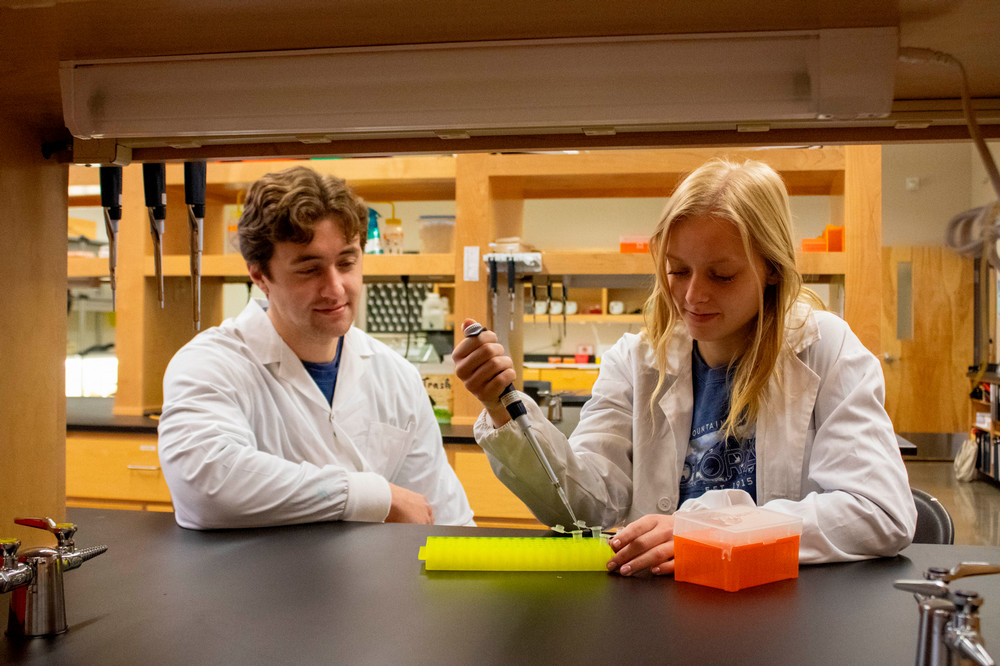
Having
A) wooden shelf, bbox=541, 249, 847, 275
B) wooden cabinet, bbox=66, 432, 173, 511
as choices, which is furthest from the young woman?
wooden cabinet, bbox=66, 432, 173, 511

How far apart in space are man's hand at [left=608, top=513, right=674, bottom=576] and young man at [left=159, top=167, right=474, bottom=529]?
51 cm

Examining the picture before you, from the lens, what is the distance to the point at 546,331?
9719 millimetres

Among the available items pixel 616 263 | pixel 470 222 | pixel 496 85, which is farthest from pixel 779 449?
pixel 470 222

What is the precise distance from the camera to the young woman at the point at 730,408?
116cm

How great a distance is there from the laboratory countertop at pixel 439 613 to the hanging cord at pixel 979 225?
1.07 ft

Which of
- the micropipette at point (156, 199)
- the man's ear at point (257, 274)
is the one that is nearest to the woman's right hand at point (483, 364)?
the micropipette at point (156, 199)

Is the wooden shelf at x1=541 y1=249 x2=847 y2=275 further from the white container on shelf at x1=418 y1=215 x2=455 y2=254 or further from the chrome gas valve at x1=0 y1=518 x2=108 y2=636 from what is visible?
the chrome gas valve at x1=0 y1=518 x2=108 y2=636

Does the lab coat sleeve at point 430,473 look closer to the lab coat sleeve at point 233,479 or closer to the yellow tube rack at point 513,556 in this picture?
the lab coat sleeve at point 233,479

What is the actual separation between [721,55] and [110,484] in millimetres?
3090

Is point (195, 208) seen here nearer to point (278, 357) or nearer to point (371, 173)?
point (278, 357)

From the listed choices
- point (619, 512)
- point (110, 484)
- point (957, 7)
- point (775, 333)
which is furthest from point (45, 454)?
point (110, 484)

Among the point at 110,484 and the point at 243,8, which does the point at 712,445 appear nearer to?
the point at 243,8

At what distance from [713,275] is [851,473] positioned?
368mm

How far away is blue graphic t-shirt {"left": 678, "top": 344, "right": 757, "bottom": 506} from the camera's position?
1.31 metres
